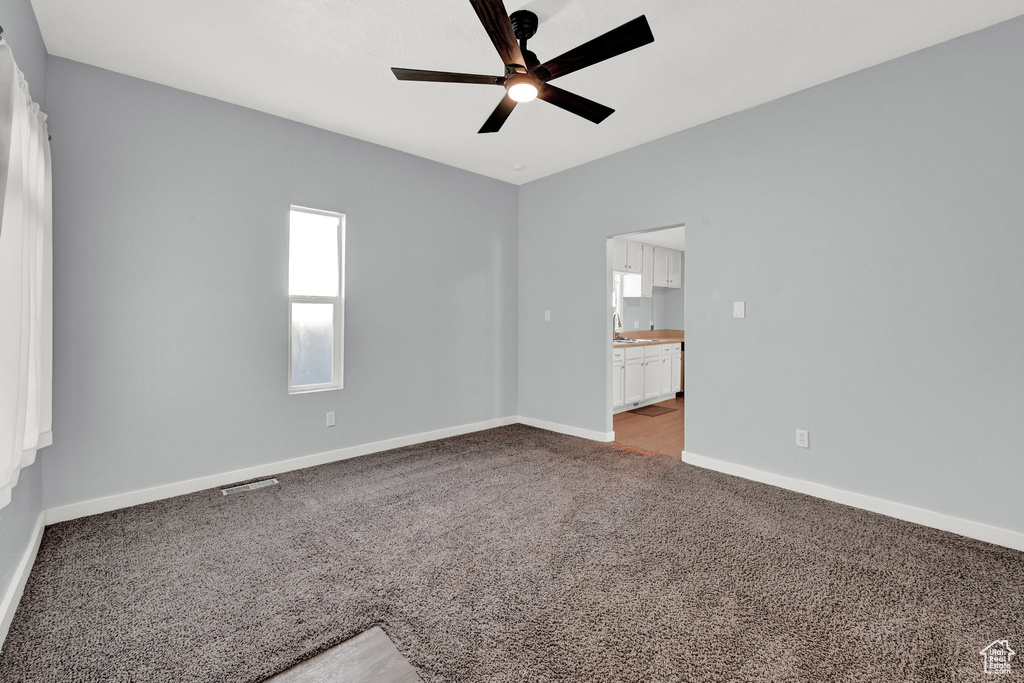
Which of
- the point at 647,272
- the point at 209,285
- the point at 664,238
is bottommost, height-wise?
the point at 209,285

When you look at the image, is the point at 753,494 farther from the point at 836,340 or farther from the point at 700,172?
the point at 700,172

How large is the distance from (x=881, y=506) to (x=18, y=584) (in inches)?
178

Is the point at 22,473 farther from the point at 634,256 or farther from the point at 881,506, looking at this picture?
the point at 634,256

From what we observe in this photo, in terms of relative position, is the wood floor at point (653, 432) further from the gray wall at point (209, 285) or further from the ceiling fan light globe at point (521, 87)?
the ceiling fan light globe at point (521, 87)

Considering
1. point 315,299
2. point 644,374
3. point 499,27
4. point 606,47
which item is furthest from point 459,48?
point 644,374

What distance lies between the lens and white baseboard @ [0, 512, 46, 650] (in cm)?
173

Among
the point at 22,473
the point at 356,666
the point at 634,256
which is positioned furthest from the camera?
the point at 634,256

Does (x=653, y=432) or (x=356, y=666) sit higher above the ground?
(x=653, y=432)

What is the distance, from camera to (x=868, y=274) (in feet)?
9.51

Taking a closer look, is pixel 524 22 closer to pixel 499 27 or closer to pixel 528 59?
pixel 528 59

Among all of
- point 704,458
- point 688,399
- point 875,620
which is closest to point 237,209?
point 688,399

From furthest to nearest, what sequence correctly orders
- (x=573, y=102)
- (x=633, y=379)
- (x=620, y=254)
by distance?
(x=620, y=254) → (x=633, y=379) → (x=573, y=102)

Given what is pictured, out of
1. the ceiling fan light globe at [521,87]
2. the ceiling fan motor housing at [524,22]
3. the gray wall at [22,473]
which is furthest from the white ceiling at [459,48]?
the ceiling fan light globe at [521,87]

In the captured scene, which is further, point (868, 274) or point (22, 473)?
point (868, 274)
